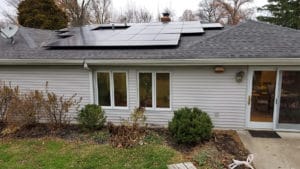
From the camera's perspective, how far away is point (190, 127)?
5586mm

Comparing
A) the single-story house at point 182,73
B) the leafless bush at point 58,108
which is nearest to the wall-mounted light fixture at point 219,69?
the single-story house at point 182,73

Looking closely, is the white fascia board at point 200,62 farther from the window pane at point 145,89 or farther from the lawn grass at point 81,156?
the lawn grass at point 81,156

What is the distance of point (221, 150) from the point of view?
5438 millimetres

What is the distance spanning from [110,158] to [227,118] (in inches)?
153

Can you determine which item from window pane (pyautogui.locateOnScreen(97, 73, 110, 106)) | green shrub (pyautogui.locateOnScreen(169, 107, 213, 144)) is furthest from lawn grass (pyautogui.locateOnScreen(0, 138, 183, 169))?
window pane (pyautogui.locateOnScreen(97, 73, 110, 106))

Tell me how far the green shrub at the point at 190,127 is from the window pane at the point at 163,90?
4.19 feet

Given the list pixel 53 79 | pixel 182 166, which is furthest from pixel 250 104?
pixel 53 79

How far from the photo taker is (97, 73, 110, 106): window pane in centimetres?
734

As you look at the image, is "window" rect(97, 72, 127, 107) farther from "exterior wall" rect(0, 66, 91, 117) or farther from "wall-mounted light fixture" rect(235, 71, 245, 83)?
"wall-mounted light fixture" rect(235, 71, 245, 83)

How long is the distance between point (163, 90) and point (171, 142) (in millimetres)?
1785

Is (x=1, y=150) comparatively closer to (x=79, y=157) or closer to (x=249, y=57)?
(x=79, y=157)

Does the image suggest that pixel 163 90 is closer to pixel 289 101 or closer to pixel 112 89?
pixel 112 89

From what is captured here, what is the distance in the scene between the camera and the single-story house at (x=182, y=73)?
6473 millimetres

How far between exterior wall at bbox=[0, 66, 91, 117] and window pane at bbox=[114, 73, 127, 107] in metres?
0.92
